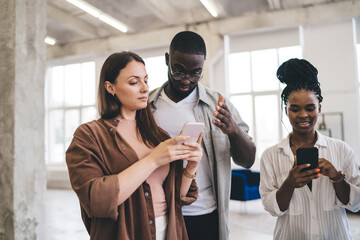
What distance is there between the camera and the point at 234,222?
5.98m

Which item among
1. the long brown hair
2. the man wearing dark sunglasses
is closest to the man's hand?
the man wearing dark sunglasses

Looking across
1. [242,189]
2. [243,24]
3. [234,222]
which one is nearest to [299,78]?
[234,222]

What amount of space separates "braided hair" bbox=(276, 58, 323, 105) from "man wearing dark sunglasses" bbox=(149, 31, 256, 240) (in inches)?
12.8

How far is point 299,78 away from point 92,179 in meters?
1.15

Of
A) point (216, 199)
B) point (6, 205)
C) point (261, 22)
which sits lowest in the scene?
point (6, 205)

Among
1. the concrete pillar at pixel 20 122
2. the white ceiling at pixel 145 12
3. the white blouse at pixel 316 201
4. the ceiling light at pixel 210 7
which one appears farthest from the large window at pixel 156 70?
the white blouse at pixel 316 201

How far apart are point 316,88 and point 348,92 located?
7671 millimetres

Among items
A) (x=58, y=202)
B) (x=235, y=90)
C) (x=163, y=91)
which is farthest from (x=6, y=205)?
(x=235, y=90)

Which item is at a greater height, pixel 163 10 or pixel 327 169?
pixel 163 10

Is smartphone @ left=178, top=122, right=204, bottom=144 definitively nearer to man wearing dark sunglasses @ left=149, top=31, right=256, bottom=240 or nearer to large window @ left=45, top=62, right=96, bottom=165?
man wearing dark sunglasses @ left=149, top=31, right=256, bottom=240

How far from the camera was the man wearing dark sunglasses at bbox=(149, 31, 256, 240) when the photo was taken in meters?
1.56

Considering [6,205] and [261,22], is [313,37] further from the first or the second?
[6,205]

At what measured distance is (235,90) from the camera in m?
10.1

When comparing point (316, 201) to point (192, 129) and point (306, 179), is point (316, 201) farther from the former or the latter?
point (192, 129)
